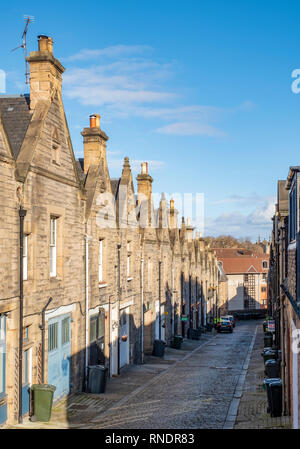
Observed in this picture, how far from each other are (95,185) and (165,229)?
14.7 meters

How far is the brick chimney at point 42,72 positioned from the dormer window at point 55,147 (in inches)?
43.2

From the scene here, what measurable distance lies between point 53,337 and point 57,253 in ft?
8.83

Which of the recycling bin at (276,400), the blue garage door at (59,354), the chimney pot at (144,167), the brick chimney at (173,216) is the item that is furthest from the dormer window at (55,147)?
the brick chimney at (173,216)

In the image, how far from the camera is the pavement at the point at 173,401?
562 inches

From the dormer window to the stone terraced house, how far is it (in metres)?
0.04

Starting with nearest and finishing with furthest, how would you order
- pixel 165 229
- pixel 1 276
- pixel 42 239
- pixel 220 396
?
pixel 1 276, pixel 42 239, pixel 220 396, pixel 165 229

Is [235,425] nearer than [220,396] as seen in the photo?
Yes

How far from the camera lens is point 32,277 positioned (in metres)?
14.5

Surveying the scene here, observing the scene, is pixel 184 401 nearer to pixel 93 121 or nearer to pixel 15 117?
pixel 15 117

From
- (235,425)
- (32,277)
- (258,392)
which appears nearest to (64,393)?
(32,277)

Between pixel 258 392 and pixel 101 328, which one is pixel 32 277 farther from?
pixel 258 392

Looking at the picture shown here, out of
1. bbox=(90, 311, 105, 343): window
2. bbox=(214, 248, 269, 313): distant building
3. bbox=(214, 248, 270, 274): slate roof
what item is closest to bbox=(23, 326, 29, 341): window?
bbox=(90, 311, 105, 343): window

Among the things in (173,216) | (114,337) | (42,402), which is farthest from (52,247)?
(173,216)

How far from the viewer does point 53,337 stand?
1594 centimetres
